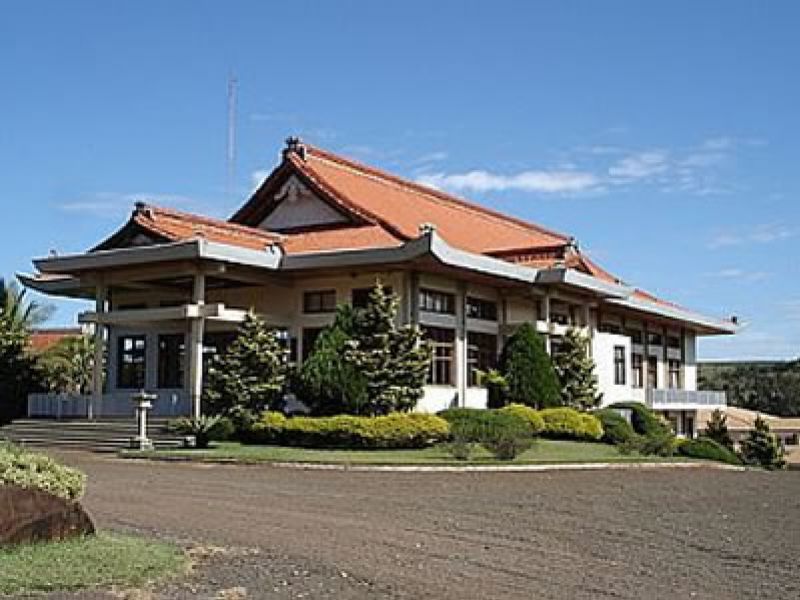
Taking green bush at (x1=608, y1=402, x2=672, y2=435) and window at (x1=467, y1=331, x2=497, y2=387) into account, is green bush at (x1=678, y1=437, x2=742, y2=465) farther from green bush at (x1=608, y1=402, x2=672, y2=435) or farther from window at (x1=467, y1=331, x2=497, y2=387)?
window at (x1=467, y1=331, x2=497, y2=387)

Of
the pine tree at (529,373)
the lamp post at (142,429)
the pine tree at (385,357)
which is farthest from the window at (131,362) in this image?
the pine tree at (529,373)

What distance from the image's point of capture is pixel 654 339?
49.4 meters

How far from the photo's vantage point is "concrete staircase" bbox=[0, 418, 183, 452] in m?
28.2

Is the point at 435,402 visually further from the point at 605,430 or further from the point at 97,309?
the point at 97,309

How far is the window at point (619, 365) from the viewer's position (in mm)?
41750

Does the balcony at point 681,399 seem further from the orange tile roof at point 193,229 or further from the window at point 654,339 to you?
the orange tile roof at point 193,229

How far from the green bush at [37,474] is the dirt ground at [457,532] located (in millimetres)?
1368

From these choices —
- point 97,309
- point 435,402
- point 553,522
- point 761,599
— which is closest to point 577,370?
point 435,402

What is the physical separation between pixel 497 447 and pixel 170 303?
1503cm

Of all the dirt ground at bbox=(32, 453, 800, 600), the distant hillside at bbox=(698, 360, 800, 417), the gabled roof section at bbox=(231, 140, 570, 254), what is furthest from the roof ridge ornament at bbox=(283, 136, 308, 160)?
the distant hillside at bbox=(698, 360, 800, 417)

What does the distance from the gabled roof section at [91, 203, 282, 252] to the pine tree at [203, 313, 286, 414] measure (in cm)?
347

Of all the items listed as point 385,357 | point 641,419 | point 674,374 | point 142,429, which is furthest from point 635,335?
point 142,429

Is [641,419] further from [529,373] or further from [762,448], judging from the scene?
[762,448]

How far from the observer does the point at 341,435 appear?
26.2 metres
